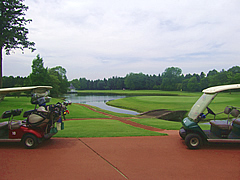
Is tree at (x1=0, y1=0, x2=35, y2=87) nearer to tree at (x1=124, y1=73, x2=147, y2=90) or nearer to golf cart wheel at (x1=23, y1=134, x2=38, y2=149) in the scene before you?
golf cart wheel at (x1=23, y1=134, x2=38, y2=149)

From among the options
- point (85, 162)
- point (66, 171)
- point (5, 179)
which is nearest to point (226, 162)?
point (85, 162)

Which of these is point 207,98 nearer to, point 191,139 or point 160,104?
point 191,139

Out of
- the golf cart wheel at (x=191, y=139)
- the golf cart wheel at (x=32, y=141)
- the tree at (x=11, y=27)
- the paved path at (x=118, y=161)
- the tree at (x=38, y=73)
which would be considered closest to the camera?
the paved path at (x=118, y=161)

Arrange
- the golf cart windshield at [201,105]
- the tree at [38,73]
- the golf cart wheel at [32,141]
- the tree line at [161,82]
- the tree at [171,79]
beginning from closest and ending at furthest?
1. the golf cart wheel at [32,141]
2. the golf cart windshield at [201,105]
3. the tree at [38,73]
4. the tree line at [161,82]
5. the tree at [171,79]

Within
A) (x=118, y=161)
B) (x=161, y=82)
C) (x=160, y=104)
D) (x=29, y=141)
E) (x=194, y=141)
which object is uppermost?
(x=161, y=82)

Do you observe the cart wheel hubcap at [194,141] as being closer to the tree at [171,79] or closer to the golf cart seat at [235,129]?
the golf cart seat at [235,129]

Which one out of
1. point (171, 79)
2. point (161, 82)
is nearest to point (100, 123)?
point (171, 79)

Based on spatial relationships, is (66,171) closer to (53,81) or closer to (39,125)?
(39,125)

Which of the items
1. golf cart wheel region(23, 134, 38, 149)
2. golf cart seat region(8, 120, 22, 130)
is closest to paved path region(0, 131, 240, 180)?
golf cart wheel region(23, 134, 38, 149)

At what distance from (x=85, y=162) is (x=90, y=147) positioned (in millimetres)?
1494

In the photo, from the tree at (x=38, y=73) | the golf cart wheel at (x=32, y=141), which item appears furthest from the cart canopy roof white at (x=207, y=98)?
the tree at (x=38, y=73)

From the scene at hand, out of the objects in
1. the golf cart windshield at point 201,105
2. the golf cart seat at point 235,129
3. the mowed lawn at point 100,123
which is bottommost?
the mowed lawn at point 100,123

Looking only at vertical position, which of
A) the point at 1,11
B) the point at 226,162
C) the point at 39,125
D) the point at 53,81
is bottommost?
the point at 226,162

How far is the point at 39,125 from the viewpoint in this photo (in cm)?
715
